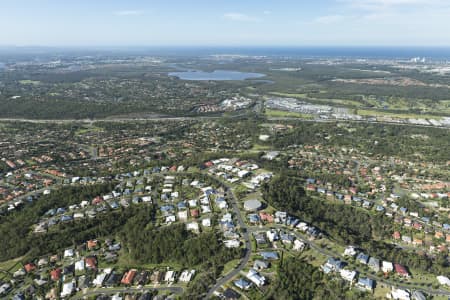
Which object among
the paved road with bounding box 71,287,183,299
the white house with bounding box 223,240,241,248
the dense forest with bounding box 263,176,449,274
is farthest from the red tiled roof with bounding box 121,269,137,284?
the dense forest with bounding box 263,176,449,274

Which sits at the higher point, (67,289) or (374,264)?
(374,264)

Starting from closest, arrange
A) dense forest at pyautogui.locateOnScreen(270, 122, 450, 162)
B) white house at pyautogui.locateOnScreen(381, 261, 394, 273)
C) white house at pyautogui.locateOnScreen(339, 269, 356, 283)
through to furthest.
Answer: white house at pyautogui.locateOnScreen(339, 269, 356, 283), white house at pyautogui.locateOnScreen(381, 261, 394, 273), dense forest at pyautogui.locateOnScreen(270, 122, 450, 162)

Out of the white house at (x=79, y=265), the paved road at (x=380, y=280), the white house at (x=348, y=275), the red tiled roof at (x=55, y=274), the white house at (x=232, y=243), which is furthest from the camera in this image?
the white house at (x=232, y=243)

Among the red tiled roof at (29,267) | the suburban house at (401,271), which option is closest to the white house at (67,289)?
the red tiled roof at (29,267)

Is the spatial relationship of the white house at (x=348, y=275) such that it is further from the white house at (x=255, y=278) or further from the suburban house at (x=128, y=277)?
the suburban house at (x=128, y=277)

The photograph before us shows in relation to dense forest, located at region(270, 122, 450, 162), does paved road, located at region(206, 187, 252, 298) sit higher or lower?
lower

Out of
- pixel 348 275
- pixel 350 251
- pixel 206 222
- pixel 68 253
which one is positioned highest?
pixel 350 251

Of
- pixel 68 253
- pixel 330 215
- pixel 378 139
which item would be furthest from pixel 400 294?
pixel 378 139

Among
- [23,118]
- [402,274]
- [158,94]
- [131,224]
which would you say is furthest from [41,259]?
[158,94]

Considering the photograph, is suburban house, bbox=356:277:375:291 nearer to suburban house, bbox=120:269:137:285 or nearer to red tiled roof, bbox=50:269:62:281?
suburban house, bbox=120:269:137:285

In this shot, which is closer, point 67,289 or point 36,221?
point 67,289

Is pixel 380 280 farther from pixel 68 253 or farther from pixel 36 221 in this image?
pixel 36 221
